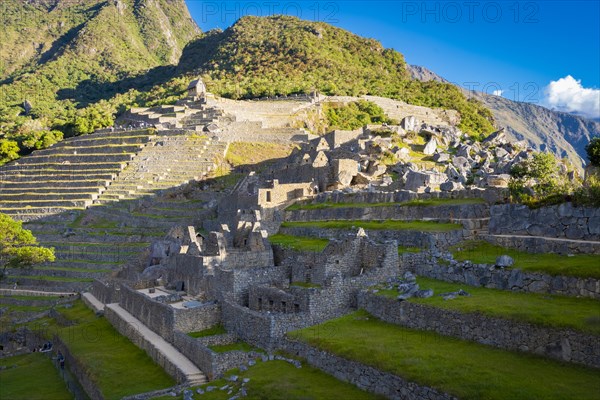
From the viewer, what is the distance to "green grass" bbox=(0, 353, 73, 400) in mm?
22344

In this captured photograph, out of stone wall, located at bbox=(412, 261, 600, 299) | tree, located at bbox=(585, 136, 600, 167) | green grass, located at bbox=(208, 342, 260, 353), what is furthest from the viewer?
tree, located at bbox=(585, 136, 600, 167)

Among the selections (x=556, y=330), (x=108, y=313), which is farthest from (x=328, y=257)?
(x=108, y=313)

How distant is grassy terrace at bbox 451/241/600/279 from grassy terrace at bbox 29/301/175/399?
10293 millimetres

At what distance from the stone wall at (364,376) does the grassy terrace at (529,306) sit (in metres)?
2.76

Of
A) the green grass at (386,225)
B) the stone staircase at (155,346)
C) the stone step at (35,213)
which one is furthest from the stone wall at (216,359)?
the stone step at (35,213)

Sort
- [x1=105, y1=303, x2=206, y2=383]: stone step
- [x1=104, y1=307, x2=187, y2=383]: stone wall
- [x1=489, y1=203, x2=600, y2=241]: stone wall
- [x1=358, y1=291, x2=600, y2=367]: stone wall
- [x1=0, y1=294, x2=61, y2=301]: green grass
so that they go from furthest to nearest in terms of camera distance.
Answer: [x1=0, y1=294, x2=61, y2=301]: green grass
[x1=104, y1=307, x2=187, y2=383]: stone wall
[x1=105, y1=303, x2=206, y2=383]: stone step
[x1=489, y1=203, x2=600, y2=241]: stone wall
[x1=358, y1=291, x2=600, y2=367]: stone wall

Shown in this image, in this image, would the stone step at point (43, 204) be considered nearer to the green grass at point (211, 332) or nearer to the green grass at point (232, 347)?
the green grass at point (211, 332)

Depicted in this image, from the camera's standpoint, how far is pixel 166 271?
3012 centimetres

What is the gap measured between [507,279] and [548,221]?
3.20 meters

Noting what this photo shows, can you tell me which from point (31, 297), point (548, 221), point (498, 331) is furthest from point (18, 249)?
point (498, 331)

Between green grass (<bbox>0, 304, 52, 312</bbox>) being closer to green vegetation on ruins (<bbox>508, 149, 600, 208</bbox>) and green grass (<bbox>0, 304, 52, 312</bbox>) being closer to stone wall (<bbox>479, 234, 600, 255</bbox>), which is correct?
stone wall (<bbox>479, 234, 600, 255</bbox>)

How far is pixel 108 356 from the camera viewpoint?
922 inches

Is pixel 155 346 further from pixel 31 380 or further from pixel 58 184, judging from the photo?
pixel 58 184

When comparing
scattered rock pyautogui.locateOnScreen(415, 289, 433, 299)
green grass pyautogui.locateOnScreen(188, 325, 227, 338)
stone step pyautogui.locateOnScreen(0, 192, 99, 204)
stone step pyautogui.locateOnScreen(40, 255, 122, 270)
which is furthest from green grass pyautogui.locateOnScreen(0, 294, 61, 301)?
scattered rock pyautogui.locateOnScreen(415, 289, 433, 299)
